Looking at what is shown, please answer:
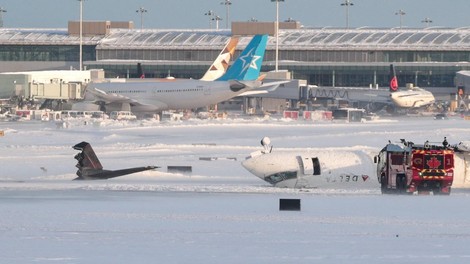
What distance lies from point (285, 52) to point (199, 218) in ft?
446

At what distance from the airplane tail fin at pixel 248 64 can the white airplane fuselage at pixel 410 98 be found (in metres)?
19.8

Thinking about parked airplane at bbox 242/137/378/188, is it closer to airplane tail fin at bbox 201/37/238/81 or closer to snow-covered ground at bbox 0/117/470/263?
snow-covered ground at bbox 0/117/470/263

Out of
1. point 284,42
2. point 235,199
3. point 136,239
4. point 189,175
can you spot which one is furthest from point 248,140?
point 284,42

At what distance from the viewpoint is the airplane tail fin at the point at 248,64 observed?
11319 cm

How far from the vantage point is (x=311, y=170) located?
4491 cm

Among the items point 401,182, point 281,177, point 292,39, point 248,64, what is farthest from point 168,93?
point 401,182

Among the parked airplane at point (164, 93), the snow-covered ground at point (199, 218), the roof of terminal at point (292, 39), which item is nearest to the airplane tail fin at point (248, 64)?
the parked airplane at point (164, 93)

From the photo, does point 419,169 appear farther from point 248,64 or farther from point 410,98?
point 410,98

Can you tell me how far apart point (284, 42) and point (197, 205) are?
438ft

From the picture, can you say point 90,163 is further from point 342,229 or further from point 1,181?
point 342,229

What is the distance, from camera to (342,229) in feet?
105

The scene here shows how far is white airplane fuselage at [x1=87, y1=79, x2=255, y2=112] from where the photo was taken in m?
109

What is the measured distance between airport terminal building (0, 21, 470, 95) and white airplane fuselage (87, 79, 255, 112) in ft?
183

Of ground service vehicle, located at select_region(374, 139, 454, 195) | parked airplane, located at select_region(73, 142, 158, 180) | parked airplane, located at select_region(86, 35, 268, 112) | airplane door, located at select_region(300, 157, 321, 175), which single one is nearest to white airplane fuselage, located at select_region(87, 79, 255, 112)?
Answer: parked airplane, located at select_region(86, 35, 268, 112)
